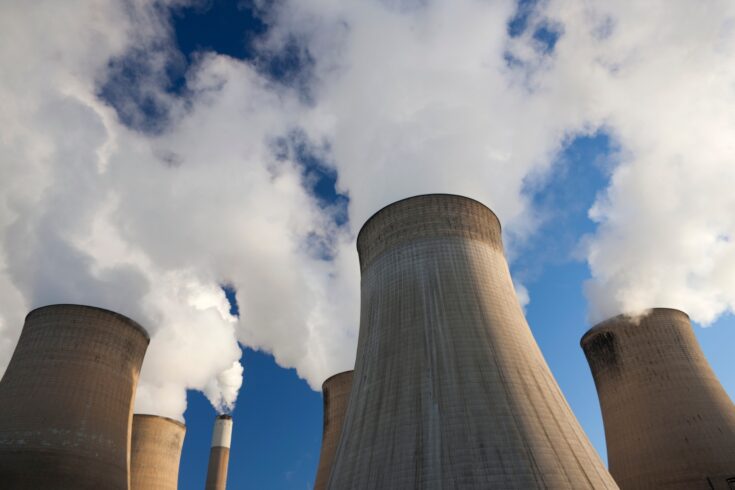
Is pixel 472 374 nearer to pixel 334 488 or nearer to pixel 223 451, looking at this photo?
pixel 334 488

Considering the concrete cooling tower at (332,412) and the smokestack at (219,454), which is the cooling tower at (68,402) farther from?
the smokestack at (219,454)

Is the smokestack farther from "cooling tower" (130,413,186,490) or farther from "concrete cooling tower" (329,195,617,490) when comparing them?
"concrete cooling tower" (329,195,617,490)

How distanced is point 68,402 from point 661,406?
14924 millimetres

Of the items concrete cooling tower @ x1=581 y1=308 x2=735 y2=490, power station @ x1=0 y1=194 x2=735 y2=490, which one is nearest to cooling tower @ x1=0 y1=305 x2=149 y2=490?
power station @ x1=0 y1=194 x2=735 y2=490

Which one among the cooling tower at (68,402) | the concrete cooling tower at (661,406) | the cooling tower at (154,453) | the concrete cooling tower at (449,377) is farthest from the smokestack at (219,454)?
the concrete cooling tower at (661,406)

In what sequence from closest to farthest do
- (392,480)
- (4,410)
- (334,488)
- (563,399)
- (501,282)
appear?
(392,480), (334,488), (563,399), (501,282), (4,410)

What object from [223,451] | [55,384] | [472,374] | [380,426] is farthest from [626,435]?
[223,451]

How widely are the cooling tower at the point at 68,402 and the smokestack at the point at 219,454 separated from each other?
10525 millimetres

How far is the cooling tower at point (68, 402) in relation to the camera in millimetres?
11383

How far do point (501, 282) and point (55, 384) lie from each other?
10.7 meters

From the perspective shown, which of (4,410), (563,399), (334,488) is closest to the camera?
(334,488)

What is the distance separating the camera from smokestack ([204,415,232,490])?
22.6m

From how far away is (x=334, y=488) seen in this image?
27.0ft

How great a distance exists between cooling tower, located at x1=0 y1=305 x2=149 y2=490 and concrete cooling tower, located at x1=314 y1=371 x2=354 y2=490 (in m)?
6.32
